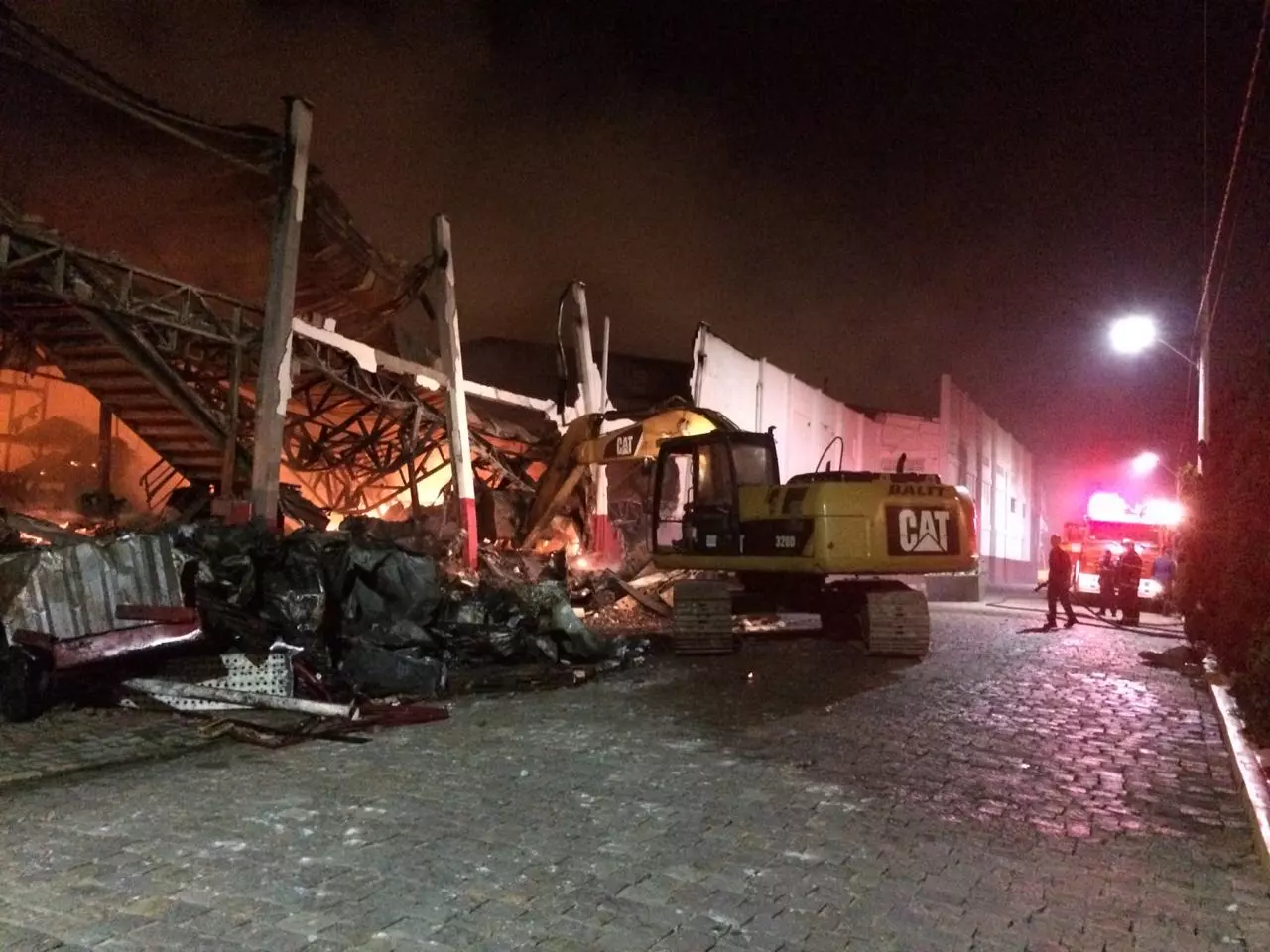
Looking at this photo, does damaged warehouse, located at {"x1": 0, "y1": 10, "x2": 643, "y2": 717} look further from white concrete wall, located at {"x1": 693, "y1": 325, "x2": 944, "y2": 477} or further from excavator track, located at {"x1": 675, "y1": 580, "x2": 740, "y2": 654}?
white concrete wall, located at {"x1": 693, "y1": 325, "x2": 944, "y2": 477}

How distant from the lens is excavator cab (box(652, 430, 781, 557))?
10414mm

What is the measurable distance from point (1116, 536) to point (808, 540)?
14.9 metres

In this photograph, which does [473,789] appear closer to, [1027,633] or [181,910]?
[181,910]

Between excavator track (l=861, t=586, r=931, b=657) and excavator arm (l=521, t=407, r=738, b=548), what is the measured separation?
9.11 ft

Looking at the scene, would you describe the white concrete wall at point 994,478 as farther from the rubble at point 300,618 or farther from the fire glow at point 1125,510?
the rubble at point 300,618

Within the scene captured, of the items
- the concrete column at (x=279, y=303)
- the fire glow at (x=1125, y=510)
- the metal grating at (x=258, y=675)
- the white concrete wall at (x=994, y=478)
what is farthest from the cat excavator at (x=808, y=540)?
the white concrete wall at (x=994, y=478)

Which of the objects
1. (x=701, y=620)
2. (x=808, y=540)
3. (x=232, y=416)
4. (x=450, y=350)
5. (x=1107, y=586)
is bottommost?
(x=701, y=620)

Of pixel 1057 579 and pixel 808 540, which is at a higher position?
pixel 808 540

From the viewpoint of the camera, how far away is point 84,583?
6.81m

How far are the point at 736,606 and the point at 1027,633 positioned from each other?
18.8ft

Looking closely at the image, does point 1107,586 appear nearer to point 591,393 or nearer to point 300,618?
point 591,393

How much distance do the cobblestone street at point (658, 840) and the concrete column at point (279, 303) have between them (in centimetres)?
617

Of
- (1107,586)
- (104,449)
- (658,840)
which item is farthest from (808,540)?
(104,449)

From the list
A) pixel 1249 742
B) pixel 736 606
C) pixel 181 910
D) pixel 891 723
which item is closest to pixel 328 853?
pixel 181 910
